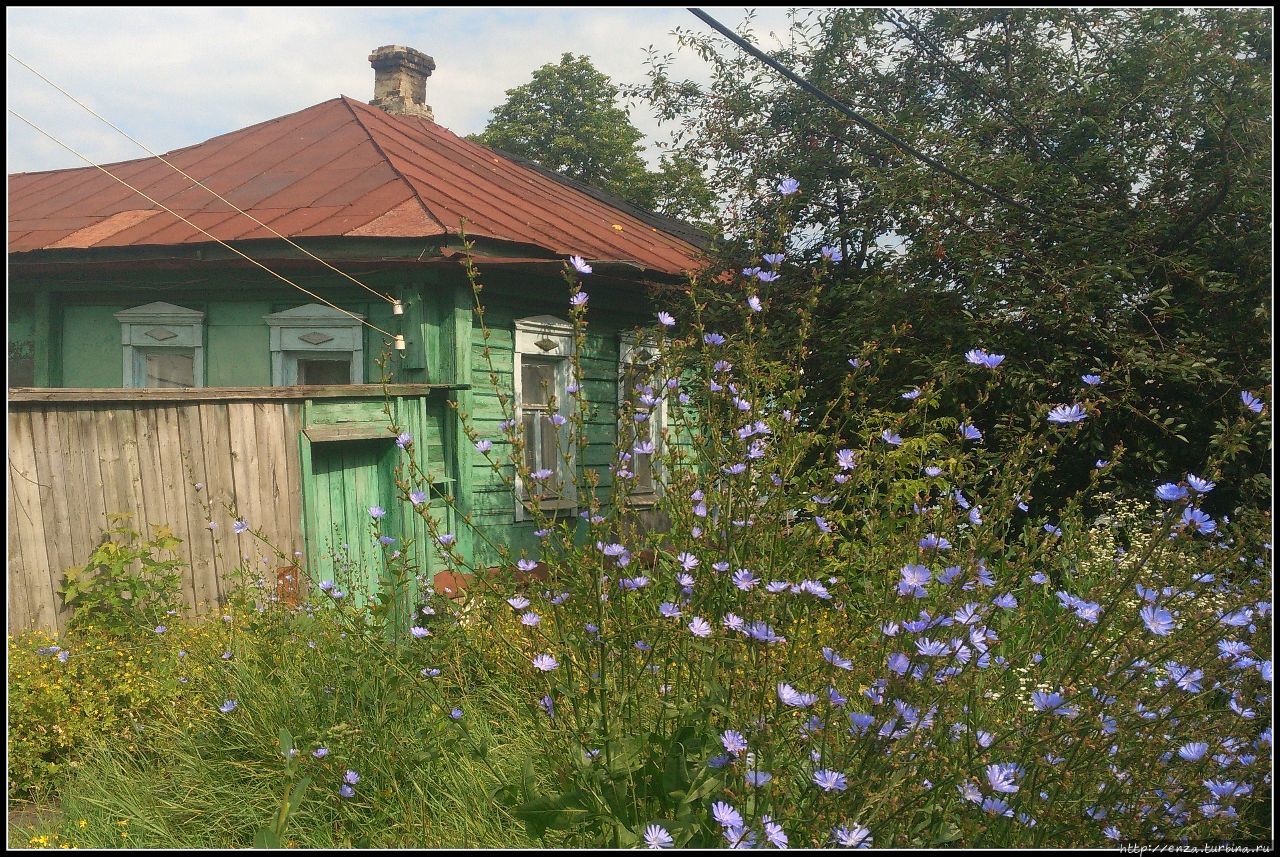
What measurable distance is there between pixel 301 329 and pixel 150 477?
114 inches

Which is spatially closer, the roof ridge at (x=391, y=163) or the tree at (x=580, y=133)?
the roof ridge at (x=391, y=163)

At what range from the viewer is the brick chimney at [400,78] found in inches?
403

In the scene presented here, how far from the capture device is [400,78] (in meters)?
10.4

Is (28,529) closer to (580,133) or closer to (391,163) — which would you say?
(391,163)

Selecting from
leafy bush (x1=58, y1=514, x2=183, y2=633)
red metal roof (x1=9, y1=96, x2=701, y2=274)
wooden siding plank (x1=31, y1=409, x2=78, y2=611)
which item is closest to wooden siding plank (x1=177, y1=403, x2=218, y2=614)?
leafy bush (x1=58, y1=514, x2=183, y2=633)

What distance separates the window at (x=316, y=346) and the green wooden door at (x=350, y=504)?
1.17m

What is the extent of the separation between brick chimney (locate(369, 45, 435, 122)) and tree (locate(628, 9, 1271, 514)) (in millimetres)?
5284

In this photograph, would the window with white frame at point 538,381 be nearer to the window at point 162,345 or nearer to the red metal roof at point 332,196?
the red metal roof at point 332,196

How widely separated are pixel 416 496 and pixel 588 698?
32.1 inches

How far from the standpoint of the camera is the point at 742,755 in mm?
2035

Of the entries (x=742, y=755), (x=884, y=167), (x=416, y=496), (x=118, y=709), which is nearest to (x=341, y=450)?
(x=118, y=709)

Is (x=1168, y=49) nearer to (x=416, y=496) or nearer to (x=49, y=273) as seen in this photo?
(x=416, y=496)

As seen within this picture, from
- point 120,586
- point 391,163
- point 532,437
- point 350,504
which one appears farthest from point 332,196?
point 120,586

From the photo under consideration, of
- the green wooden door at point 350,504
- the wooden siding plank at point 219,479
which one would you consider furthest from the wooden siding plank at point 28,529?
the green wooden door at point 350,504
